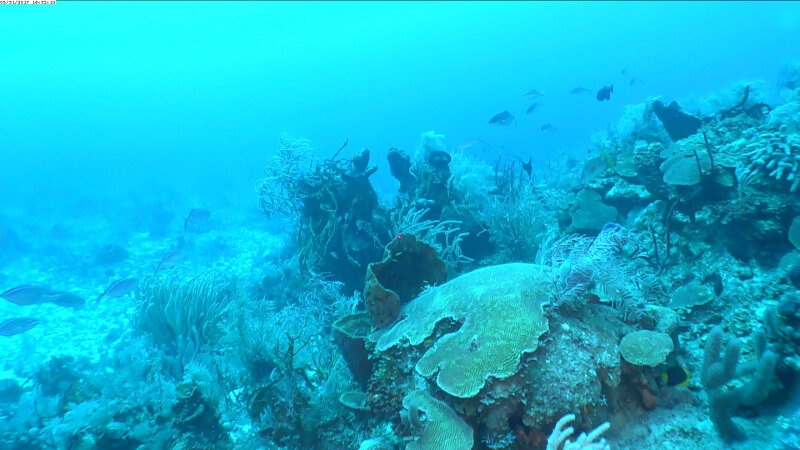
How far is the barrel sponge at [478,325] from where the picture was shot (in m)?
3.32

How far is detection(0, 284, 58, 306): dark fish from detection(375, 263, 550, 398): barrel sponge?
8208 millimetres

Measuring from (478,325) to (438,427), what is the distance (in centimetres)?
92

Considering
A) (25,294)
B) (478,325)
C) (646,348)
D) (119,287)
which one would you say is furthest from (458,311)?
(25,294)

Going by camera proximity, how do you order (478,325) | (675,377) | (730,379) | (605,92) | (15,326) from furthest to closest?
(605,92) < (15,326) < (478,325) < (675,377) < (730,379)

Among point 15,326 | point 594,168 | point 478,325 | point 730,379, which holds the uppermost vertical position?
point 15,326

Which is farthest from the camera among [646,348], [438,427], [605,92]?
[605,92]

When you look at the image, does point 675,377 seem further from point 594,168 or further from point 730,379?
point 594,168

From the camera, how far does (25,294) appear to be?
8.12m

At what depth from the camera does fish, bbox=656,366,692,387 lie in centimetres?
354

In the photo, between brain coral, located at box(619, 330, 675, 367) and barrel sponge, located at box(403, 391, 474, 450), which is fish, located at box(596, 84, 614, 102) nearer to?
brain coral, located at box(619, 330, 675, 367)

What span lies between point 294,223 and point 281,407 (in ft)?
14.8

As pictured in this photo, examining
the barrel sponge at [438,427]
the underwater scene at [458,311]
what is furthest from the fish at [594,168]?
the barrel sponge at [438,427]

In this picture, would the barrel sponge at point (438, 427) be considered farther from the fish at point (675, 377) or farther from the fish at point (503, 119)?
the fish at point (503, 119)

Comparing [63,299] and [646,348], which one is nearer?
[646,348]
